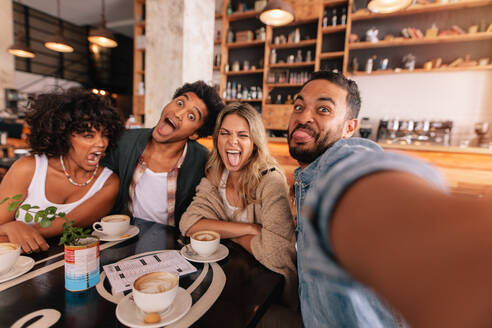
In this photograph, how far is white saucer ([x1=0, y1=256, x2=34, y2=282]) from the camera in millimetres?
855

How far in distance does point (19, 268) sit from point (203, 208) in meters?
0.83

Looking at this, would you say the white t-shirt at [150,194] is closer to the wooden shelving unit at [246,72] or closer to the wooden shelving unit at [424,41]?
the wooden shelving unit at [246,72]

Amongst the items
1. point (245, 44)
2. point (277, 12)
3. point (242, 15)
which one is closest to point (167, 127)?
point (277, 12)

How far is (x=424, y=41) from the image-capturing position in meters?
4.03

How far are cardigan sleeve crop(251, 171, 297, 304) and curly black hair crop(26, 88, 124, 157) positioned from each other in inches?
41.5

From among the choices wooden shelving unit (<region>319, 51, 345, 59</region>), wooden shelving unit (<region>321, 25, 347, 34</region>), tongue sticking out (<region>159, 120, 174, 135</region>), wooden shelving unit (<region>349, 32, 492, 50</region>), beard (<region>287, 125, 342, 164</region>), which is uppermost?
wooden shelving unit (<region>321, 25, 347, 34</region>)

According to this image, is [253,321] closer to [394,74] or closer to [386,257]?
[386,257]

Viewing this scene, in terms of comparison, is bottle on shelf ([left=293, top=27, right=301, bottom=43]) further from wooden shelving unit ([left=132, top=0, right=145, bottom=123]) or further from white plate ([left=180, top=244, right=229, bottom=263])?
white plate ([left=180, top=244, right=229, bottom=263])

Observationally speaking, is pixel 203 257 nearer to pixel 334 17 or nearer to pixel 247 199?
pixel 247 199

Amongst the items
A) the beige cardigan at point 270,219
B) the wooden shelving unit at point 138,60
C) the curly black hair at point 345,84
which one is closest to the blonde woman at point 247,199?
the beige cardigan at point 270,219

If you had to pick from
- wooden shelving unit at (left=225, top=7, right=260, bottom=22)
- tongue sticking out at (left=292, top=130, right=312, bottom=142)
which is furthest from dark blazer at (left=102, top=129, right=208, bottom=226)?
wooden shelving unit at (left=225, top=7, right=260, bottom=22)

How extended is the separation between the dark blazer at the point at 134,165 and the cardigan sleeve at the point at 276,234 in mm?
692

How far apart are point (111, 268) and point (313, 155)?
1012 mm

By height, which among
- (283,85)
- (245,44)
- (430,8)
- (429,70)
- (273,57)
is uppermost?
(430,8)
